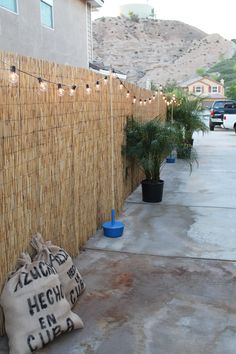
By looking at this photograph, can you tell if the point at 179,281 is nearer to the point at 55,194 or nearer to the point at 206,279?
the point at 206,279

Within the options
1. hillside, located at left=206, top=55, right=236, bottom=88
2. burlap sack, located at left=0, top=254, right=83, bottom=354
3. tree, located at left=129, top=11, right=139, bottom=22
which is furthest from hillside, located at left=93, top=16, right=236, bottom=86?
burlap sack, located at left=0, top=254, right=83, bottom=354

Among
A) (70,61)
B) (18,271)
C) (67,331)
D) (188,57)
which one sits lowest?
(67,331)

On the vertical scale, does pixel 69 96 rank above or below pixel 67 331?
above

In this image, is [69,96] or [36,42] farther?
[36,42]

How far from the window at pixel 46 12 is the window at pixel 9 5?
1.43 metres

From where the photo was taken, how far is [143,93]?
877 cm

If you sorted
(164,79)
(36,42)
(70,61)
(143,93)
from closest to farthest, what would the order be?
1. (143,93)
2. (36,42)
3. (70,61)
4. (164,79)

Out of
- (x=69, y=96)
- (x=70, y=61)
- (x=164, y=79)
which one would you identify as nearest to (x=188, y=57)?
(x=164, y=79)

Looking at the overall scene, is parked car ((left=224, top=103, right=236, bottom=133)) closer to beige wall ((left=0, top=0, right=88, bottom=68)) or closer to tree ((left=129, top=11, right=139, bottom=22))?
beige wall ((left=0, top=0, right=88, bottom=68))

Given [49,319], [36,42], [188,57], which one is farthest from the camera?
[188,57]

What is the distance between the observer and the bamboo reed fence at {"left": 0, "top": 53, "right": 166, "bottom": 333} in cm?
318

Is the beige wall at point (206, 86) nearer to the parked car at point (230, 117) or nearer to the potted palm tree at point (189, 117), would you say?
the parked car at point (230, 117)

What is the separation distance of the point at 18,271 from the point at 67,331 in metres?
0.58

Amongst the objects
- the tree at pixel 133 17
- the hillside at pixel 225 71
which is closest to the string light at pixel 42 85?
the hillside at pixel 225 71
